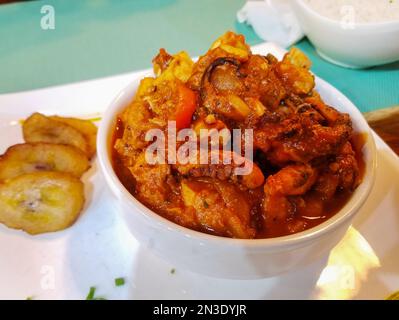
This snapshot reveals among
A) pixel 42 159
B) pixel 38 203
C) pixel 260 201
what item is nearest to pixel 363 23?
pixel 260 201

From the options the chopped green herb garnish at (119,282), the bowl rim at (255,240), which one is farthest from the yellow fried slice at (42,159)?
the chopped green herb garnish at (119,282)

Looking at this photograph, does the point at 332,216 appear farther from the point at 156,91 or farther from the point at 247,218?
the point at 156,91

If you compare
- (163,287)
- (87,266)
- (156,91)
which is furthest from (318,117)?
(87,266)

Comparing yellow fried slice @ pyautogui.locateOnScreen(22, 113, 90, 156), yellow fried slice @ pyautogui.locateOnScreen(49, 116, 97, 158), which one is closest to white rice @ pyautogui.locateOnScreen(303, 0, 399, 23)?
yellow fried slice @ pyautogui.locateOnScreen(49, 116, 97, 158)

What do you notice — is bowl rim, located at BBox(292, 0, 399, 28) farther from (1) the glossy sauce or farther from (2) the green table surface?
(1) the glossy sauce

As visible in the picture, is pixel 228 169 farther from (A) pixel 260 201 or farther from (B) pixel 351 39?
(B) pixel 351 39

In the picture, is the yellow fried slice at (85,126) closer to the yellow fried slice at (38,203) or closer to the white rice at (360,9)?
the yellow fried slice at (38,203)
